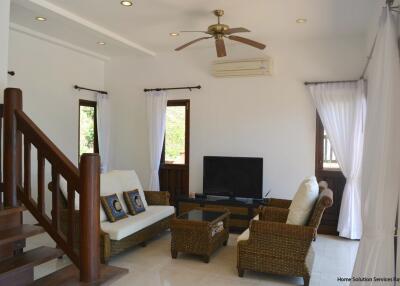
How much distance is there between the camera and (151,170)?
6504mm

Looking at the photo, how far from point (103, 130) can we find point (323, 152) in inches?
152

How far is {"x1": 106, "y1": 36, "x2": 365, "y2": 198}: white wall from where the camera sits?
559 centimetres

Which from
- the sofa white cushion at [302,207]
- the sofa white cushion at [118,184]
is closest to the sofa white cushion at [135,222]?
the sofa white cushion at [118,184]

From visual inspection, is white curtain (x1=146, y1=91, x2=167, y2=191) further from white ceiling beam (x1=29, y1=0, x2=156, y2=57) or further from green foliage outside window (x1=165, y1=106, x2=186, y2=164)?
white ceiling beam (x1=29, y1=0, x2=156, y2=57)

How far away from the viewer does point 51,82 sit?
5742 mm

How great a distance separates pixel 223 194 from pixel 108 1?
11.0 feet

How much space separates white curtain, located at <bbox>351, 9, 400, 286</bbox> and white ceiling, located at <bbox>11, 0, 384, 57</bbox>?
2071 mm

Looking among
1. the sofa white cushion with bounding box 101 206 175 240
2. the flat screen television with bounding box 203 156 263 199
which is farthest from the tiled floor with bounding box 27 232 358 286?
the flat screen television with bounding box 203 156 263 199

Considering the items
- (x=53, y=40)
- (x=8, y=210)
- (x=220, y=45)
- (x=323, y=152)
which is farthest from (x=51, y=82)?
(x=323, y=152)

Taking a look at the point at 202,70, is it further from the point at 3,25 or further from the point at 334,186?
the point at 3,25

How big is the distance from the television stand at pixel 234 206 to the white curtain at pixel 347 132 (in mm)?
1260

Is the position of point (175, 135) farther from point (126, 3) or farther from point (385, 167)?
point (385, 167)

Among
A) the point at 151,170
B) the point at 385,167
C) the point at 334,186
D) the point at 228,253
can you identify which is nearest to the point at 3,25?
the point at 385,167

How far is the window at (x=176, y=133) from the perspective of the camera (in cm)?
644
